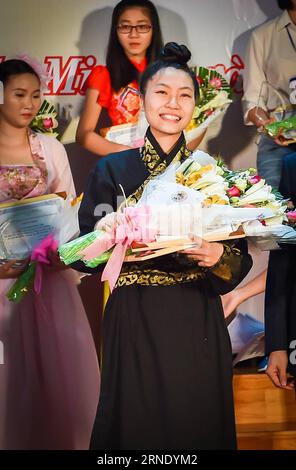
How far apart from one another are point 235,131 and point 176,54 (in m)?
0.48

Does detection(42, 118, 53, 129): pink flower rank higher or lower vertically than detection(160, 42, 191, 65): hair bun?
lower

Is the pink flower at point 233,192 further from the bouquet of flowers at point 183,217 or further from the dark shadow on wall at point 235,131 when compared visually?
the dark shadow on wall at point 235,131

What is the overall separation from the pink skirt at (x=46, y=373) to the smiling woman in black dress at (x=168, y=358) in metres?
0.29

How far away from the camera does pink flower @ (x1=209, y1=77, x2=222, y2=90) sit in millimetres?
3256

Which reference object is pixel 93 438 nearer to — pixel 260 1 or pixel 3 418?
pixel 3 418

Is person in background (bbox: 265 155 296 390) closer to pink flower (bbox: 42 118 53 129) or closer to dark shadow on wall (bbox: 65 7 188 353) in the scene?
dark shadow on wall (bbox: 65 7 188 353)

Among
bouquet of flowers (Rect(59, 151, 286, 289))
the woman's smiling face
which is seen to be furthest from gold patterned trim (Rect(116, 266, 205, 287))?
the woman's smiling face

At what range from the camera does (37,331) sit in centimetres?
320

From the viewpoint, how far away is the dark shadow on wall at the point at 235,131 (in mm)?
3311

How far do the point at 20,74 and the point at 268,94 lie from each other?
951 millimetres

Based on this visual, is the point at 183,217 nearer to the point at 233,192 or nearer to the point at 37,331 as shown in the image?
the point at 233,192

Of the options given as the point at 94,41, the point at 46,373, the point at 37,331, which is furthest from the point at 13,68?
the point at 46,373

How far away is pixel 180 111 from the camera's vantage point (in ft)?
9.73

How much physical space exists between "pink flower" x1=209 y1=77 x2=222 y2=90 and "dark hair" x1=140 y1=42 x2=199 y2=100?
0.80 ft
